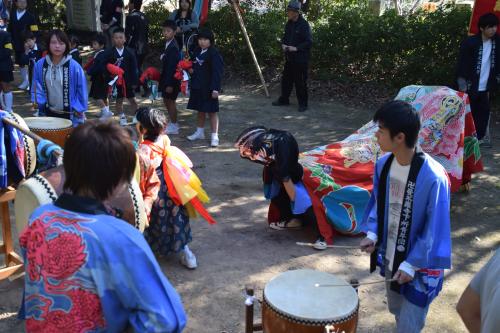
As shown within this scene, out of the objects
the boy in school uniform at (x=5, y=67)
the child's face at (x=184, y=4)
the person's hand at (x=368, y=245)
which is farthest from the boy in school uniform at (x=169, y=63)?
the person's hand at (x=368, y=245)

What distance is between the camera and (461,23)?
957cm

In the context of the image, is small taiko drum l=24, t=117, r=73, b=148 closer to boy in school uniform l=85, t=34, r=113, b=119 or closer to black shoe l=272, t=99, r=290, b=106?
Result: boy in school uniform l=85, t=34, r=113, b=119

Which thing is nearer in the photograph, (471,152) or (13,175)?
(13,175)

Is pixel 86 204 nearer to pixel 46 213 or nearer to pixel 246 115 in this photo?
pixel 46 213

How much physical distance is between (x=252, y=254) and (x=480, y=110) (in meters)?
4.46

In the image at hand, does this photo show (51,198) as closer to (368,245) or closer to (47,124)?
(368,245)

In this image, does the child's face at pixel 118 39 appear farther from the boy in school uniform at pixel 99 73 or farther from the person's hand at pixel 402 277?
the person's hand at pixel 402 277

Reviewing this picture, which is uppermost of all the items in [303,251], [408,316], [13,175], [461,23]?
[461,23]

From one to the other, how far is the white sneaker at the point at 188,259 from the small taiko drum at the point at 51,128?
4.62 feet

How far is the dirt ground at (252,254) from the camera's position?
13.3 feet

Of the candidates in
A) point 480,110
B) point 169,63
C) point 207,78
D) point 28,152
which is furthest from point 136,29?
point 28,152

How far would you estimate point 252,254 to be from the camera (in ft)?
16.1

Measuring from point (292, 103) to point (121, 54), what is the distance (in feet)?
10.7

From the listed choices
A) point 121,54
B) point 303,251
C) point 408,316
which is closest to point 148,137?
point 303,251
